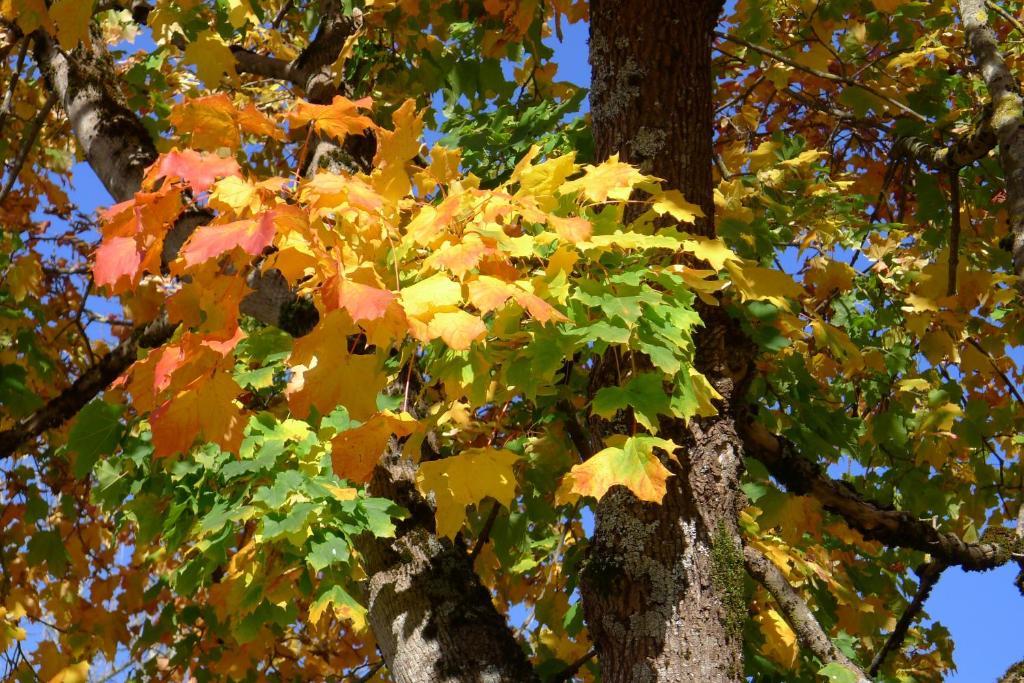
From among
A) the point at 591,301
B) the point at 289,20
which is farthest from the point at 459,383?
the point at 289,20

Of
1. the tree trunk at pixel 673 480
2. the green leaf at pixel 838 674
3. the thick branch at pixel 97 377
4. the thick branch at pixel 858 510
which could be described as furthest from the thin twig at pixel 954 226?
the thick branch at pixel 97 377

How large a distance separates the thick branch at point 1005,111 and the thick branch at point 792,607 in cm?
99

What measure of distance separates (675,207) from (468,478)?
737 mm

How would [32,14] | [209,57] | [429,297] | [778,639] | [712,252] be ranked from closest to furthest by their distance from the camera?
[429,297] → [712,252] → [32,14] → [778,639] → [209,57]

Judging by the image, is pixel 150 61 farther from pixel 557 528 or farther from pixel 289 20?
pixel 557 528

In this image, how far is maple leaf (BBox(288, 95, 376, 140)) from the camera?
1.83 metres

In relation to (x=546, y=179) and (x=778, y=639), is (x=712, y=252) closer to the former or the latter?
(x=546, y=179)

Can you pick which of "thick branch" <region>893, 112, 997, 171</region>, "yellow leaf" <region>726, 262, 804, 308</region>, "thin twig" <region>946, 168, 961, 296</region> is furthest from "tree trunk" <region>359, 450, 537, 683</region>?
"thick branch" <region>893, 112, 997, 171</region>

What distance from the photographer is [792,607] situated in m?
2.52

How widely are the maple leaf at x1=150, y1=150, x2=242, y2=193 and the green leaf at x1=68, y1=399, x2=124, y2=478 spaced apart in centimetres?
130

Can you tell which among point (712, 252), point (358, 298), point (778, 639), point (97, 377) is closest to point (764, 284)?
point (712, 252)

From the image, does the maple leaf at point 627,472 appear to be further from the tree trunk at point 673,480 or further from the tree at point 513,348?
the tree trunk at point 673,480

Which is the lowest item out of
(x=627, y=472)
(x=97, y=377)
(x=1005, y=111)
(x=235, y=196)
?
(x=627, y=472)

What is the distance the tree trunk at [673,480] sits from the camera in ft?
6.63
